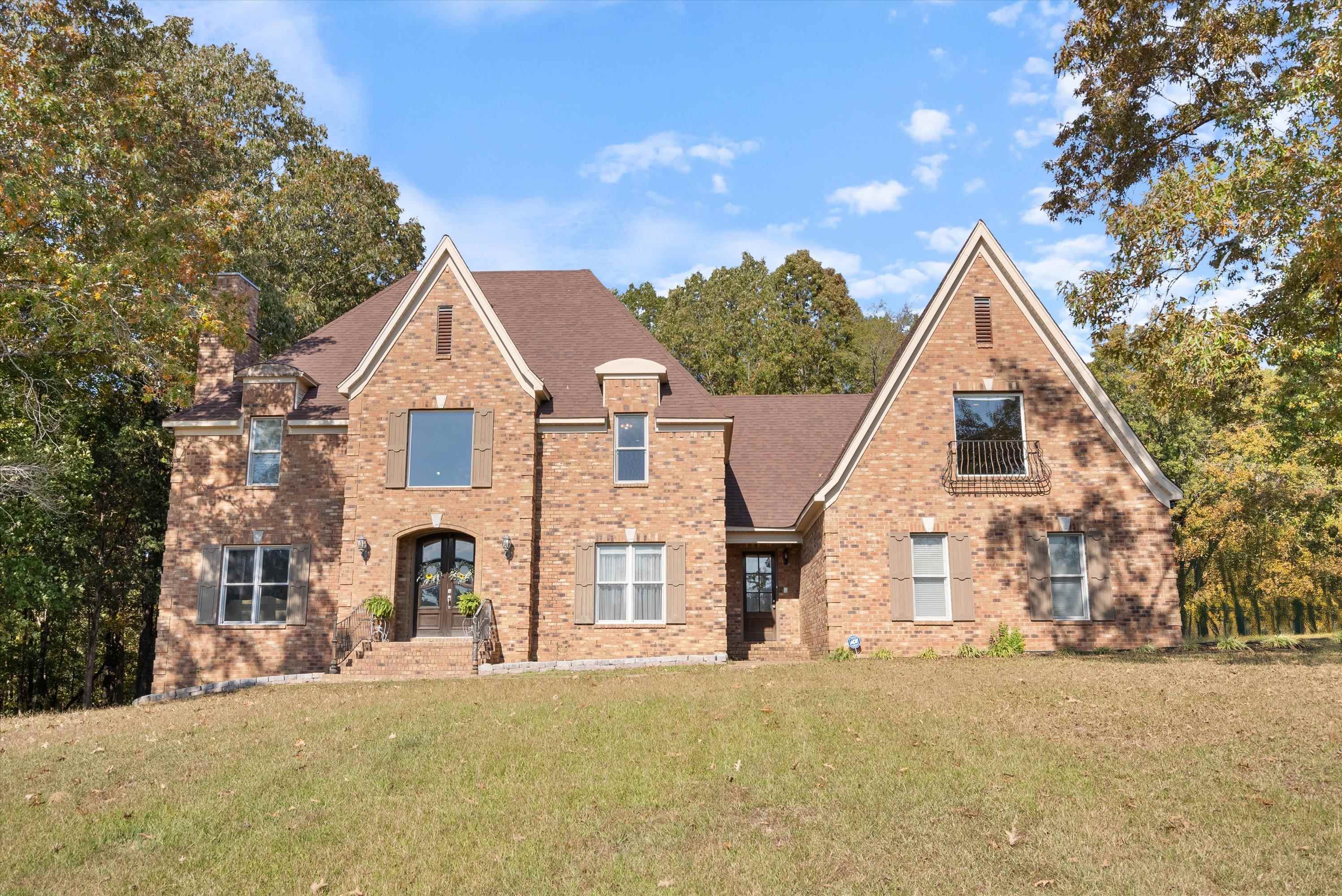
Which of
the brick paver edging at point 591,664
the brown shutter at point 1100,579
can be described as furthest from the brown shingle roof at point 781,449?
the brown shutter at point 1100,579

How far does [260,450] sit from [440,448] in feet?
14.4

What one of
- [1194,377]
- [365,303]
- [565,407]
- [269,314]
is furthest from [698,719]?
[269,314]

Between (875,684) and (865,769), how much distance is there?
199 inches

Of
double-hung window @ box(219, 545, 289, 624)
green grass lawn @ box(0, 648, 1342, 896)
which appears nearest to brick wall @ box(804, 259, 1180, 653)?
green grass lawn @ box(0, 648, 1342, 896)

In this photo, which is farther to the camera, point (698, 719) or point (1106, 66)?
point (1106, 66)

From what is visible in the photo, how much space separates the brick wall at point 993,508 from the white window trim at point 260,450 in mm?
12145

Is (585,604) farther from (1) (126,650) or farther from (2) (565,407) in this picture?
(1) (126,650)

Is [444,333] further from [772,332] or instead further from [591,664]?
[772,332]

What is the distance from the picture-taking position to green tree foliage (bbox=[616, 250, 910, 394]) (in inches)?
1475

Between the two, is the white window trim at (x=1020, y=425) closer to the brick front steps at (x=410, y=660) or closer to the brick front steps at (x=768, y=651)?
the brick front steps at (x=768, y=651)

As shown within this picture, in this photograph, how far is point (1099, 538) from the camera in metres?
19.3

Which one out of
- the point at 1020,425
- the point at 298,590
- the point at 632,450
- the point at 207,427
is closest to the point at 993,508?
the point at 1020,425

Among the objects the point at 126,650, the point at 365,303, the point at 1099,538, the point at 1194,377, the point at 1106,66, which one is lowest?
the point at 126,650

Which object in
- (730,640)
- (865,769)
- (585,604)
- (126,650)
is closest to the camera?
(865,769)
